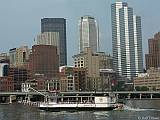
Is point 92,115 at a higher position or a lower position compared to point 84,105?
lower

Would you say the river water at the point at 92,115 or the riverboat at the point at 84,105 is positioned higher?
the riverboat at the point at 84,105

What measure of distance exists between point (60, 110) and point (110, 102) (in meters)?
13.2

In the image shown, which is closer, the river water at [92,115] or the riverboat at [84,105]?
the river water at [92,115]

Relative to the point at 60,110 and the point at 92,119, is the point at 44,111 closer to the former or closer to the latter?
the point at 60,110

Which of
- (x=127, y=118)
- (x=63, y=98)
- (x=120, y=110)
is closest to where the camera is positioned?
(x=127, y=118)

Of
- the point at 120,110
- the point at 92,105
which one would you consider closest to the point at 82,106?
the point at 92,105

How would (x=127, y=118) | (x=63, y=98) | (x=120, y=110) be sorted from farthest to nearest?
1. (x=63, y=98)
2. (x=120, y=110)
3. (x=127, y=118)

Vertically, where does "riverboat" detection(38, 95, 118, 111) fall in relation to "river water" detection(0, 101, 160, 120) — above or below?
above

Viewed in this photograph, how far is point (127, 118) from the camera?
84.8 meters

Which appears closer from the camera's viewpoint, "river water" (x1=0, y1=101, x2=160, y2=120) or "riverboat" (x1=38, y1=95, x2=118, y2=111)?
"river water" (x1=0, y1=101, x2=160, y2=120)

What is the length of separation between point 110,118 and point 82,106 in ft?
76.1

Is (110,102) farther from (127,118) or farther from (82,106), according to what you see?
(127,118)

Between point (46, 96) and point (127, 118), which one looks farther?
point (46, 96)

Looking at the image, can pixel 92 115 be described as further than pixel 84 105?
No
